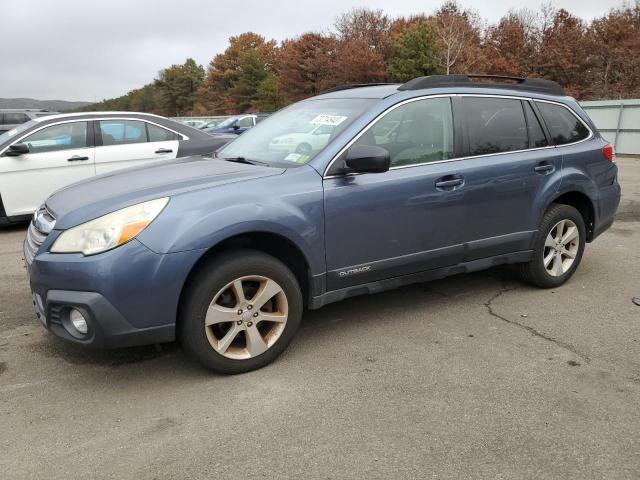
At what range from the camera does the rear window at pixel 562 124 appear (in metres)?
4.49

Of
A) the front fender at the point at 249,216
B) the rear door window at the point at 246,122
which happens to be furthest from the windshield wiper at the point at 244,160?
the rear door window at the point at 246,122

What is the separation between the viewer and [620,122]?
17281 mm

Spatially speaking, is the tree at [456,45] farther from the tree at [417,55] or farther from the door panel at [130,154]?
the door panel at [130,154]

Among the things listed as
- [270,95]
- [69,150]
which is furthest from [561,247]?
[270,95]

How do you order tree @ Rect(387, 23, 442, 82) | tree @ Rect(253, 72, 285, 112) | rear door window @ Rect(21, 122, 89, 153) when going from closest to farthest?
rear door window @ Rect(21, 122, 89, 153), tree @ Rect(387, 23, 442, 82), tree @ Rect(253, 72, 285, 112)

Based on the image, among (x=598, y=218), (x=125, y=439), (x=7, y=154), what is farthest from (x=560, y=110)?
(x=7, y=154)

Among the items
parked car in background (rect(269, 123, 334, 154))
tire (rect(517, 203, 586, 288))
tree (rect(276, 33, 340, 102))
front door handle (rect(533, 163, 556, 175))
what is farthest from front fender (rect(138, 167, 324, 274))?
tree (rect(276, 33, 340, 102))

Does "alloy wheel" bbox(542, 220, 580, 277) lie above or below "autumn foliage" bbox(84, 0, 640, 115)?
below

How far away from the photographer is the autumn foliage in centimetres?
3772

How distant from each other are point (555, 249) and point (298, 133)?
2.44 m

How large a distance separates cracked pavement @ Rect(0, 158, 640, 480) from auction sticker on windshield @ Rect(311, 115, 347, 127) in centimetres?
146

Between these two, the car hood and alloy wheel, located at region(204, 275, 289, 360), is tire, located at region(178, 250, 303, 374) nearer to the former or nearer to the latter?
alloy wheel, located at region(204, 275, 289, 360)

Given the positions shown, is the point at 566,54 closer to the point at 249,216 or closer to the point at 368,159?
the point at 368,159

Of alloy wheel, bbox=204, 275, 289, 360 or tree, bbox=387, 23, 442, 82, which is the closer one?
alloy wheel, bbox=204, 275, 289, 360
